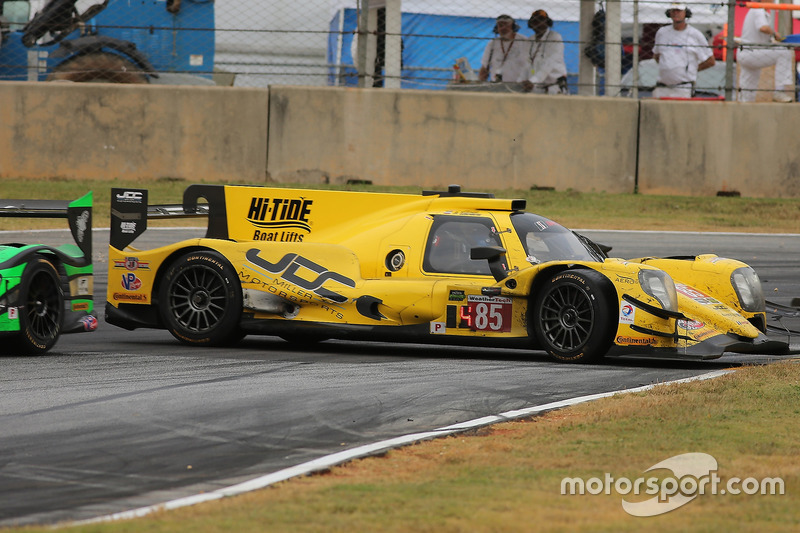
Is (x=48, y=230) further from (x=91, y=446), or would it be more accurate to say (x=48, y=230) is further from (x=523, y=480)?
(x=523, y=480)

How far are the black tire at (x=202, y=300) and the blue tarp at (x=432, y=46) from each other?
6.65 meters

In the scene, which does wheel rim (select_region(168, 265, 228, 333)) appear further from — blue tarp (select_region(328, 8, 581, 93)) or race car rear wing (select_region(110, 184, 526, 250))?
blue tarp (select_region(328, 8, 581, 93))

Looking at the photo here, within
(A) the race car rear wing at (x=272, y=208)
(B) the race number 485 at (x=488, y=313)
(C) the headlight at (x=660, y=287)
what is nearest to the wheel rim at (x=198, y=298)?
(A) the race car rear wing at (x=272, y=208)

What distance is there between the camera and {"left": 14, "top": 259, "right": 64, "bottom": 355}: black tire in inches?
335

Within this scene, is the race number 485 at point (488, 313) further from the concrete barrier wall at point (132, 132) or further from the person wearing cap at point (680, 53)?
the person wearing cap at point (680, 53)

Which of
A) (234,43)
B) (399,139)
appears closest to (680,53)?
(399,139)

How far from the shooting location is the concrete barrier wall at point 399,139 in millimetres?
16453

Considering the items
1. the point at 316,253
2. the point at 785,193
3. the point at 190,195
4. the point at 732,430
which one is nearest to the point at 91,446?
the point at 732,430

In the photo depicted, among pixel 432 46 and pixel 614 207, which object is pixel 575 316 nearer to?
pixel 614 207

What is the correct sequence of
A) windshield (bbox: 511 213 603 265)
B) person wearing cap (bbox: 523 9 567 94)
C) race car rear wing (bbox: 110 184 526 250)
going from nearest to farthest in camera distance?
windshield (bbox: 511 213 603 265) → race car rear wing (bbox: 110 184 526 250) → person wearing cap (bbox: 523 9 567 94)

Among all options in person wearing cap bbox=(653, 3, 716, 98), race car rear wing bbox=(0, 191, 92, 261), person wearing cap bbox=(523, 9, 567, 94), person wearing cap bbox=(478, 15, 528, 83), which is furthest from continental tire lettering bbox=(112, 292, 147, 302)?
person wearing cap bbox=(653, 3, 716, 98)

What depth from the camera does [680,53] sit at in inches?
687

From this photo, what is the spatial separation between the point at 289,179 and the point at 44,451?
11245mm

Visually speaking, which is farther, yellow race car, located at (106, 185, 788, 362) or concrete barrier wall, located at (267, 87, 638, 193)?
concrete barrier wall, located at (267, 87, 638, 193)
